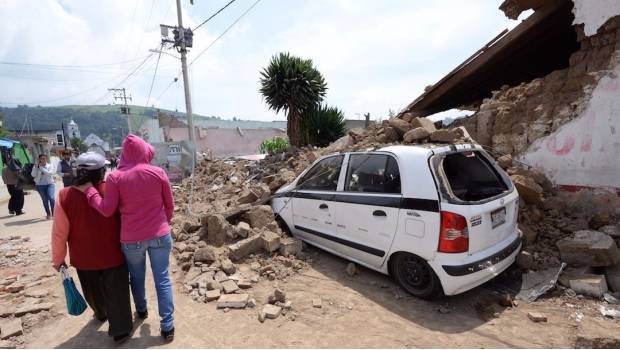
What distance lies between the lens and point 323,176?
14.6 ft

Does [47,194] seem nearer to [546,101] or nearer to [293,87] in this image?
[293,87]

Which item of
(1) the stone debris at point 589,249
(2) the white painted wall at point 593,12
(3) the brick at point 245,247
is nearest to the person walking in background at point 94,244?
(3) the brick at point 245,247

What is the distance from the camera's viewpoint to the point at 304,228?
4.67m

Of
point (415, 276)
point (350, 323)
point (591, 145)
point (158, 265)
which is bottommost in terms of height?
point (350, 323)

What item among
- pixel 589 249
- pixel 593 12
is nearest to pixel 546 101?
pixel 593 12

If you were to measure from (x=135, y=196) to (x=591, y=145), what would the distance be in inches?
231

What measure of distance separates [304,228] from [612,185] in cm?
433

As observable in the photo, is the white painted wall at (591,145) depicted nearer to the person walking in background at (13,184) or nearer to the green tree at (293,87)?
the green tree at (293,87)

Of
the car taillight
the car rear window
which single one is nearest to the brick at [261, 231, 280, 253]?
the car taillight

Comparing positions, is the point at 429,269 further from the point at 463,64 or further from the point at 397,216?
the point at 463,64

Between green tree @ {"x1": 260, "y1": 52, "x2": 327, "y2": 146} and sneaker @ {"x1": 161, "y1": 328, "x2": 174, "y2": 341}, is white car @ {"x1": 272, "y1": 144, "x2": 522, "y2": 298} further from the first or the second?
green tree @ {"x1": 260, "y1": 52, "x2": 327, "y2": 146}

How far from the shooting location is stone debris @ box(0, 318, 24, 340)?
3.05 m

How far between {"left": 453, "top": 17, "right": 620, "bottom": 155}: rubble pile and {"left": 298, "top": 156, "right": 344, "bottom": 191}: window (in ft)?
10.9

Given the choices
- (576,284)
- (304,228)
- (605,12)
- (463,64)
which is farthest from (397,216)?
(463,64)
